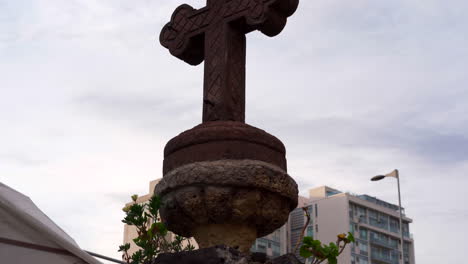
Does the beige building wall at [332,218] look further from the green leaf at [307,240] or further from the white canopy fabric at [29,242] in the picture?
the green leaf at [307,240]

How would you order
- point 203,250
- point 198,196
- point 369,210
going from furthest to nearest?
point 369,210 < point 198,196 < point 203,250

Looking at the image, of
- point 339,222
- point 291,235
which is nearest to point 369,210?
point 339,222

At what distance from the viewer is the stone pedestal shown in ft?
11.4

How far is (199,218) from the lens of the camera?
11.8ft

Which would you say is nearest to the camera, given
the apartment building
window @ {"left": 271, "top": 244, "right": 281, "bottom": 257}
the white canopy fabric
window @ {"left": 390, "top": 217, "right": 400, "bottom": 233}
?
the white canopy fabric

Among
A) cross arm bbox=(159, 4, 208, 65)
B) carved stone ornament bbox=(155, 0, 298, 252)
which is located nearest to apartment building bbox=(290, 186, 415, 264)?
cross arm bbox=(159, 4, 208, 65)

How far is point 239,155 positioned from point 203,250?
61 centimetres

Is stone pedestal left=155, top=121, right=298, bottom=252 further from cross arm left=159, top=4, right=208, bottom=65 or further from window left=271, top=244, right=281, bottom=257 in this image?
window left=271, top=244, right=281, bottom=257

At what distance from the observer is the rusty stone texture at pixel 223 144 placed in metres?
3.55

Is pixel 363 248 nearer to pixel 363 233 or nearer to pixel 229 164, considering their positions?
pixel 363 233

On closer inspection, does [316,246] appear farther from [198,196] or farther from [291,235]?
[291,235]

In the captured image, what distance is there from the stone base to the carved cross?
3.03 feet

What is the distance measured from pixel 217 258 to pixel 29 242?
2091 mm

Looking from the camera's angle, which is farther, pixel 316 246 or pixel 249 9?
pixel 249 9
